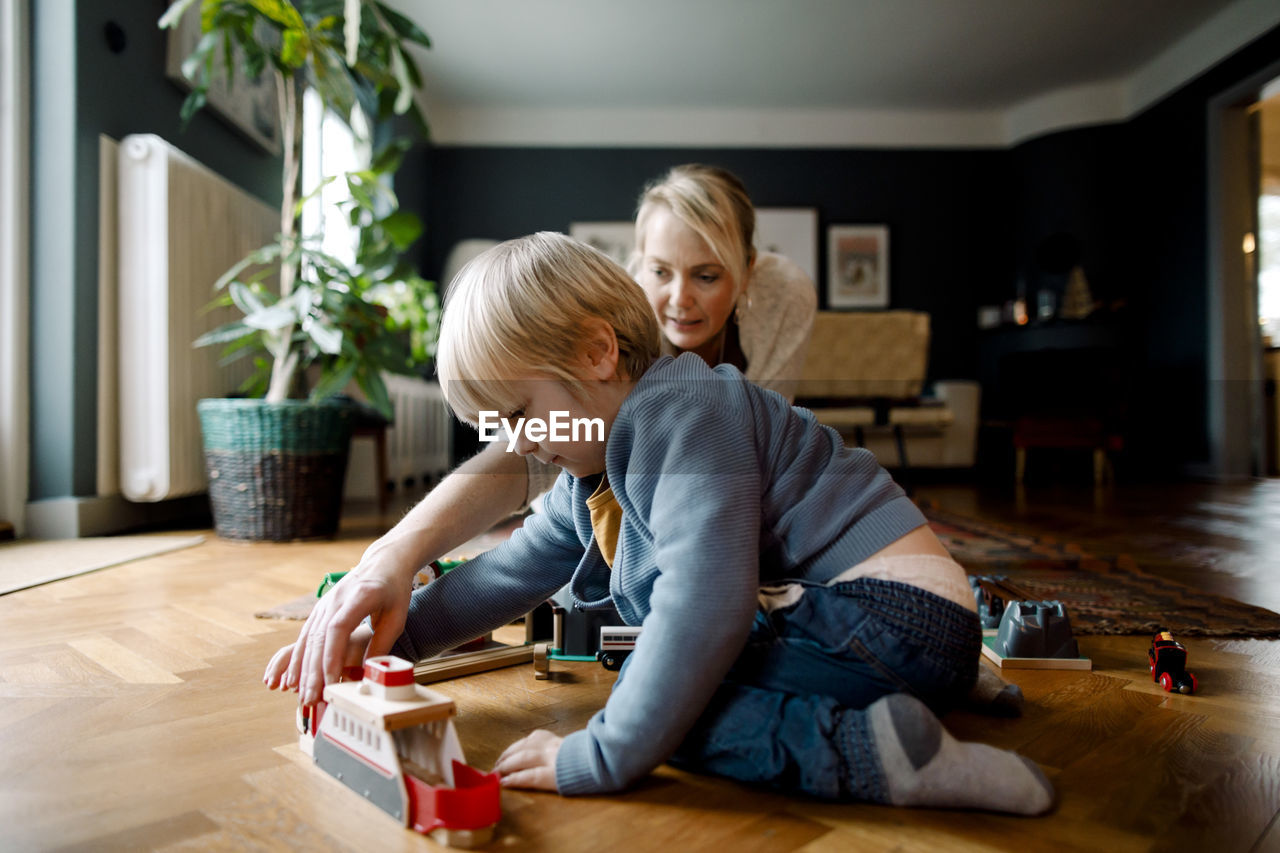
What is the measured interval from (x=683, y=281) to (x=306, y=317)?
4.13 ft

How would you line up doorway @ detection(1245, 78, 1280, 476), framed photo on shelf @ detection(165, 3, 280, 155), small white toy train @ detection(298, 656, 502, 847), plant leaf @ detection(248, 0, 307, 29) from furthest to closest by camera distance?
doorway @ detection(1245, 78, 1280, 476)
framed photo on shelf @ detection(165, 3, 280, 155)
plant leaf @ detection(248, 0, 307, 29)
small white toy train @ detection(298, 656, 502, 847)

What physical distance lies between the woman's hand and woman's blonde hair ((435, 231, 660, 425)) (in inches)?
7.0

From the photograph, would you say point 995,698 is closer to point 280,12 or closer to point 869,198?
point 280,12

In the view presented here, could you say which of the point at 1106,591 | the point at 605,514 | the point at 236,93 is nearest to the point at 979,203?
the point at 236,93

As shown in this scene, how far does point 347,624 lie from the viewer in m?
0.76

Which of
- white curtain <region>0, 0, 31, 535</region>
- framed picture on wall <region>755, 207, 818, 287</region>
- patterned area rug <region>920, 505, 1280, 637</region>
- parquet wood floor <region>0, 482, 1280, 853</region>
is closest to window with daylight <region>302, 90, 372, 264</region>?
white curtain <region>0, 0, 31, 535</region>

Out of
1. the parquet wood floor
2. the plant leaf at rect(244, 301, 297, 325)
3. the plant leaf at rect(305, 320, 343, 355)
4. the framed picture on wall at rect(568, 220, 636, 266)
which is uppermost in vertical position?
the framed picture on wall at rect(568, 220, 636, 266)

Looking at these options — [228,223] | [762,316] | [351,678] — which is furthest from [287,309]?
[351,678]

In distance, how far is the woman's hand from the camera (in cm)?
75

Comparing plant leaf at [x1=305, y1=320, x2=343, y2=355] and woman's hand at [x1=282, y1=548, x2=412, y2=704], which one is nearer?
woman's hand at [x1=282, y1=548, x2=412, y2=704]

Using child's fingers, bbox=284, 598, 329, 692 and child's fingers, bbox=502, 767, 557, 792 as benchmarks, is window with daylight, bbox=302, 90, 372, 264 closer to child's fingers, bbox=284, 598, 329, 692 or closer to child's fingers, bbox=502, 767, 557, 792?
child's fingers, bbox=284, 598, 329, 692

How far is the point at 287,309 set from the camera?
223 cm

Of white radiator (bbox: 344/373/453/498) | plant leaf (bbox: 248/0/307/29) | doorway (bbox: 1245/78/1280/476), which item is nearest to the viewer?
plant leaf (bbox: 248/0/307/29)

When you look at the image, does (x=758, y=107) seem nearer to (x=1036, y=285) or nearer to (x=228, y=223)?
(x=1036, y=285)
